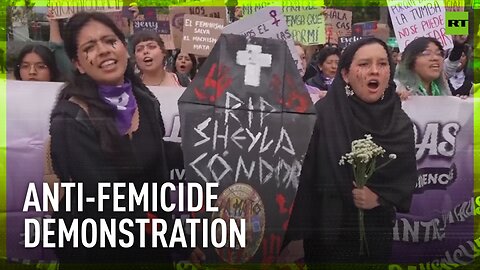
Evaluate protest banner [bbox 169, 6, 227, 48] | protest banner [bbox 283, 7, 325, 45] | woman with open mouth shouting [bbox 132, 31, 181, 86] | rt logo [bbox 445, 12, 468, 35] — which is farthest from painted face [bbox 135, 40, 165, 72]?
rt logo [bbox 445, 12, 468, 35]

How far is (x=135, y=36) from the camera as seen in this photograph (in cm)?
377

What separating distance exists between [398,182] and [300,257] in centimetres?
61

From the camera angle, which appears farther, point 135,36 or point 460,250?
point 460,250

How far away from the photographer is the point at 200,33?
379cm

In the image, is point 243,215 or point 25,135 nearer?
point 25,135

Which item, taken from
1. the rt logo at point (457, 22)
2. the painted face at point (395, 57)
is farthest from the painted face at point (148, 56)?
the rt logo at point (457, 22)

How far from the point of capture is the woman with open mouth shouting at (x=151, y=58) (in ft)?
12.4

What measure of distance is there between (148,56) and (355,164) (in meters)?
1.12

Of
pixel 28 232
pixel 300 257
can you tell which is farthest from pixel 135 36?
pixel 300 257

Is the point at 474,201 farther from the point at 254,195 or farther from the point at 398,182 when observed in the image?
the point at 254,195

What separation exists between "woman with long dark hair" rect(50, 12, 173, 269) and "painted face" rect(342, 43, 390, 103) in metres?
0.97

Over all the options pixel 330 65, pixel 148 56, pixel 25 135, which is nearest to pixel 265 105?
pixel 330 65

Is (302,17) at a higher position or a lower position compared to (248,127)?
higher

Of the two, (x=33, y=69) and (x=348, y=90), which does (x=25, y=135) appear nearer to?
(x=33, y=69)
